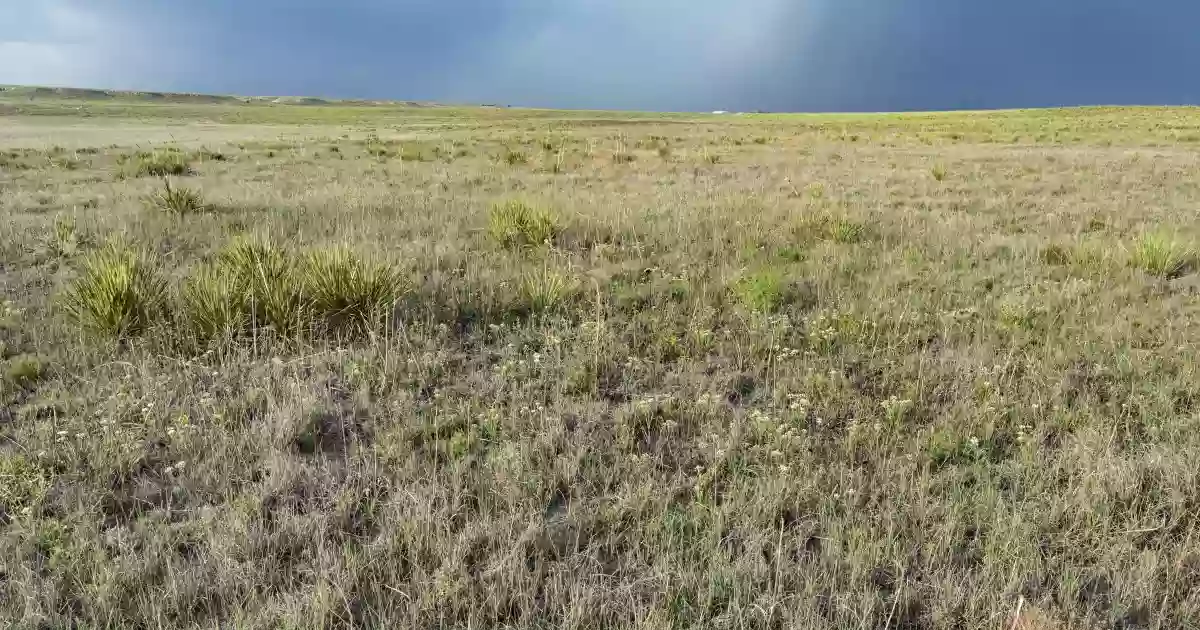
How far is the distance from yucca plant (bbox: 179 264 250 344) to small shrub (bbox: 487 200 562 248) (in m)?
3.20

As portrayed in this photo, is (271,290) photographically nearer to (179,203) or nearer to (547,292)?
(547,292)

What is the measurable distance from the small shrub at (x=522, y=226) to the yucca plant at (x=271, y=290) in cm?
264

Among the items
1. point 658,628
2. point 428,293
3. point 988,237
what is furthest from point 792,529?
point 988,237

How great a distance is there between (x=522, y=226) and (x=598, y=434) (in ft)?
15.5

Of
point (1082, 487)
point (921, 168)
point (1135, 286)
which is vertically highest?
point (921, 168)

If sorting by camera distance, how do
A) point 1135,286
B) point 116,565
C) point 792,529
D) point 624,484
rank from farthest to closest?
1. point 1135,286
2. point 624,484
3. point 792,529
4. point 116,565

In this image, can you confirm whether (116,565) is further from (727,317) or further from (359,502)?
(727,317)

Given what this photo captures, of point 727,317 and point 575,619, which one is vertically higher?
point 727,317

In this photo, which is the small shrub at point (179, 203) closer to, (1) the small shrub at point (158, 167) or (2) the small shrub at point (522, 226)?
(2) the small shrub at point (522, 226)

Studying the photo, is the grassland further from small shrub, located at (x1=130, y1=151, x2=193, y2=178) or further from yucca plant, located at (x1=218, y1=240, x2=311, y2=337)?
small shrub, located at (x1=130, y1=151, x2=193, y2=178)

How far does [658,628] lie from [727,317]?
10.9 feet

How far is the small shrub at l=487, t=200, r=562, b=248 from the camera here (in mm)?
7586

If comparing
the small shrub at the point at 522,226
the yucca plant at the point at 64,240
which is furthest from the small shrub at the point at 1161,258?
the yucca plant at the point at 64,240

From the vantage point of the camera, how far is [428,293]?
554 cm
